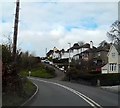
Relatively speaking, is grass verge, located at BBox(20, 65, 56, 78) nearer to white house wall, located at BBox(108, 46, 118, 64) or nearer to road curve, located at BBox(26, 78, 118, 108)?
white house wall, located at BBox(108, 46, 118, 64)

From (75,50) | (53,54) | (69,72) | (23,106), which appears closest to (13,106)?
(23,106)

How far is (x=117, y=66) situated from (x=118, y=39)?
9.89 meters

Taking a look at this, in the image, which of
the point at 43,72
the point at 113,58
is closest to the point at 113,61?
the point at 113,58

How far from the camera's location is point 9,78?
21594mm

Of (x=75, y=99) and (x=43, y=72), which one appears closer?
(x=75, y=99)

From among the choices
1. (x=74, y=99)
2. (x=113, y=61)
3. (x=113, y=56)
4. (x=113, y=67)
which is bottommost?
(x=74, y=99)

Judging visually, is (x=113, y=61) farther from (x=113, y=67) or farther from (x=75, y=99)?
(x=75, y=99)

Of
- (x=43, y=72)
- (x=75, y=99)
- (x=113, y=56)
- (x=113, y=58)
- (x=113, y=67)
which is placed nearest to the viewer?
(x=75, y=99)

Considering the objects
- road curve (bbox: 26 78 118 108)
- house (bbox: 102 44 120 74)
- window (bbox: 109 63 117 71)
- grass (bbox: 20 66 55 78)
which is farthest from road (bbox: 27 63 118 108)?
window (bbox: 109 63 117 71)

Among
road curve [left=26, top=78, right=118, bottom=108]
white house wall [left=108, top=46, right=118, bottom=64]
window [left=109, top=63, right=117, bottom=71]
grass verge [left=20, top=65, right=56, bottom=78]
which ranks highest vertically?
white house wall [left=108, top=46, right=118, bottom=64]

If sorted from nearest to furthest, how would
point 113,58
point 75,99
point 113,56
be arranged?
point 75,99, point 113,58, point 113,56

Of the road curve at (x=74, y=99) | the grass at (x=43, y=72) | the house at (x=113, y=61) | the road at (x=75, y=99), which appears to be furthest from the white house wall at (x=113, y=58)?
the road curve at (x=74, y=99)

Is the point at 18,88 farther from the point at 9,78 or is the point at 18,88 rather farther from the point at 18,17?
the point at 18,17

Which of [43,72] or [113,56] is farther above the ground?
[113,56]
